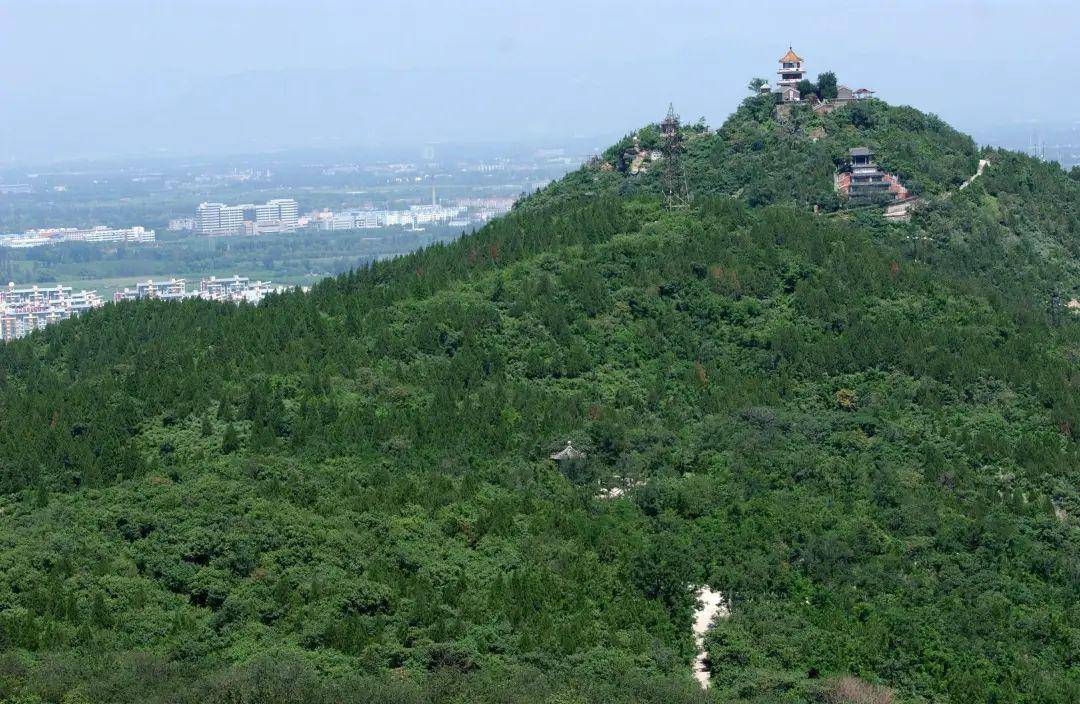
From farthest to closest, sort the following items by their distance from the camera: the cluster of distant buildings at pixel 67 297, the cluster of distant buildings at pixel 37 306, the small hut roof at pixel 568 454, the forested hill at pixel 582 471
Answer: the cluster of distant buildings at pixel 67 297, the cluster of distant buildings at pixel 37 306, the small hut roof at pixel 568 454, the forested hill at pixel 582 471

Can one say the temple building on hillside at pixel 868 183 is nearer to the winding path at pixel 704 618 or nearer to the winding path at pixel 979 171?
the winding path at pixel 979 171

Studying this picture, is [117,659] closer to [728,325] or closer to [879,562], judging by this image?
[879,562]

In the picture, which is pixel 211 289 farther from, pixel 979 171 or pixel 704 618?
pixel 704 618

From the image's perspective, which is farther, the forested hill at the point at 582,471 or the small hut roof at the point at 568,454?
the small hut roof at the point at 568,454

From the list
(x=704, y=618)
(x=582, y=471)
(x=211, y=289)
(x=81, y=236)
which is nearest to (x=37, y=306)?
(x=211, y=289)

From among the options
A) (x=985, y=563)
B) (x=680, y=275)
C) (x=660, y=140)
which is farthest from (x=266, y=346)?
(x=660, y=140)

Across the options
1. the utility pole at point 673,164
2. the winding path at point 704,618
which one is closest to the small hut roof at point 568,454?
the winding path at point 704,618

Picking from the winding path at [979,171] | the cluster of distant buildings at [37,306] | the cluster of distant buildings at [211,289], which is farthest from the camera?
the cluster of distant buildings at [211,289]
